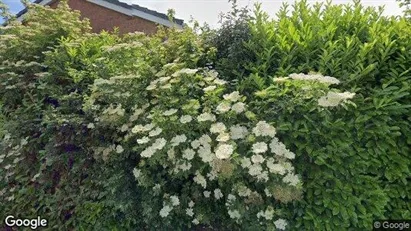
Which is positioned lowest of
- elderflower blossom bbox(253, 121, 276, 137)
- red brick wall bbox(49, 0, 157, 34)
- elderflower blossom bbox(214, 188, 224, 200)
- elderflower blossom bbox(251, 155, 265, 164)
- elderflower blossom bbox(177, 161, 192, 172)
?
red brick wall bbox(49, 0, 157, 34)

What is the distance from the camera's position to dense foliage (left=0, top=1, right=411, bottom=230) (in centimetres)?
268

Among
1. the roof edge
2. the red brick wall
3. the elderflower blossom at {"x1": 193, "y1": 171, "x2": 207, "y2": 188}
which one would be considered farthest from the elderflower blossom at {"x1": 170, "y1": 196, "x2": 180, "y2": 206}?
the red brick wall

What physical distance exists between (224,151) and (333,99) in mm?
942

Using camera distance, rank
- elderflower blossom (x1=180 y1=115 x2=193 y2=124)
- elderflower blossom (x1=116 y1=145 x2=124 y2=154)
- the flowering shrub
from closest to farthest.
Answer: the flowering shrub, elderflower blossom (x1=180 y1=115 x2=193 y2=124), elderflower blossom (x1=116 y1=145 x2=124 y2=154)

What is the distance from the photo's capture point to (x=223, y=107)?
9.23 feet

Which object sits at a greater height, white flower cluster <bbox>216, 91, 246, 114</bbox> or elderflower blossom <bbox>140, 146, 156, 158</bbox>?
white flower cluster <bbox>216, 91, 246, 114</bbox>

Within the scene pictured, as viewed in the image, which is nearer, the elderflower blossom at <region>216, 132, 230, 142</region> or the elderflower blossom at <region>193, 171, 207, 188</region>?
the elderflower blossom at <region>216, 132, 230, 142</region>

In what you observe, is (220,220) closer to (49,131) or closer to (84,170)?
(84,170)

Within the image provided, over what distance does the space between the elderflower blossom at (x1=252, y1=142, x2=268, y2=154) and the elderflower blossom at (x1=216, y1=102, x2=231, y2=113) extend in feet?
1.34

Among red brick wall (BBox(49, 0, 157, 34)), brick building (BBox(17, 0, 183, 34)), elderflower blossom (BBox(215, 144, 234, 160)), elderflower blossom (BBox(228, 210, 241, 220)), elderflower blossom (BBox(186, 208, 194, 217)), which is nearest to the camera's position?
elderflower blossom (BBox(215, 144, 234, 160))

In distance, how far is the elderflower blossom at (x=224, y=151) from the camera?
2484 mm

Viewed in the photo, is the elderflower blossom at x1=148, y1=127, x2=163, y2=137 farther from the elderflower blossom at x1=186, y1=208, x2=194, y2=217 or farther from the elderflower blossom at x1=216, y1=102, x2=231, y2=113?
the elderflower blossom at x1=186, y1=208, x2=194, y2=217

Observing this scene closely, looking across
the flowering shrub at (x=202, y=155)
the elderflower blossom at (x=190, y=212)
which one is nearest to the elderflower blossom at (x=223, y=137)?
the flowering shrub at (x=202, y=155)

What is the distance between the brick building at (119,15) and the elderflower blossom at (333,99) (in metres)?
8.19
